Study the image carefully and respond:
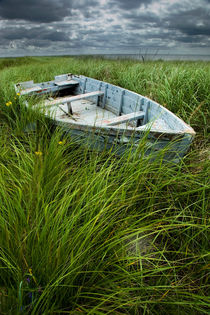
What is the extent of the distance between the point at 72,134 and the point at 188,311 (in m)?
2.34

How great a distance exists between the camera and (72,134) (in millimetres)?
2992

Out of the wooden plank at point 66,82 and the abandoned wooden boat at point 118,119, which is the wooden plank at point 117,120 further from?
the wooden plank at point 66,82

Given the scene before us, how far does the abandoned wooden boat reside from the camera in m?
2.22

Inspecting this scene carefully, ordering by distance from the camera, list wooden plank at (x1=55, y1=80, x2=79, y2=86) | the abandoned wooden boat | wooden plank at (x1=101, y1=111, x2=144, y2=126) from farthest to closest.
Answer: wooden plank at (x1=55, y1=80, x2=79, y2=86) < wooden plank at (x1=101, y1=111, x2=144, y2=126) < the abandoned wooden boat

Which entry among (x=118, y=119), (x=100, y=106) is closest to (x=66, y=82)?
(x=100, y=106)

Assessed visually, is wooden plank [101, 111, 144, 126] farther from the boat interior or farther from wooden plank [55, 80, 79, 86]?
wooden plank [55, 80, 79, 86]

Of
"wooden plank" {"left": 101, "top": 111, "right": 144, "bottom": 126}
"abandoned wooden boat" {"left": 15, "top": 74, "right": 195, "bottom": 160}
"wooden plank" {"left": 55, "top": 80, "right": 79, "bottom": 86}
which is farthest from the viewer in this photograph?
"wooden plank" {"left": 55, "top": 80, "right": 79, "bottom": 86}

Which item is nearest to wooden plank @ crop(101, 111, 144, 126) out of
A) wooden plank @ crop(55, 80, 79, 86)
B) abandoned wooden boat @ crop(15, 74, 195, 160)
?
abandoned wooden boat @ crop(15, 74, 195, 160)

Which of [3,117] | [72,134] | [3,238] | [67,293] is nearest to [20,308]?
[67,293]

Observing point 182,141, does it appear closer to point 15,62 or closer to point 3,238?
point 3,238

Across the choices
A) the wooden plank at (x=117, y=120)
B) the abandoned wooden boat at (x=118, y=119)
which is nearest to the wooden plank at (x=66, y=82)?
the abandoned wooden boat at (x=118, y=119)

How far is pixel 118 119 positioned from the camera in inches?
117

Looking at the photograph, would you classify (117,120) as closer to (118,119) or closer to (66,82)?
(118,119)

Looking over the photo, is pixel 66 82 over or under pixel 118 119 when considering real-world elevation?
over
